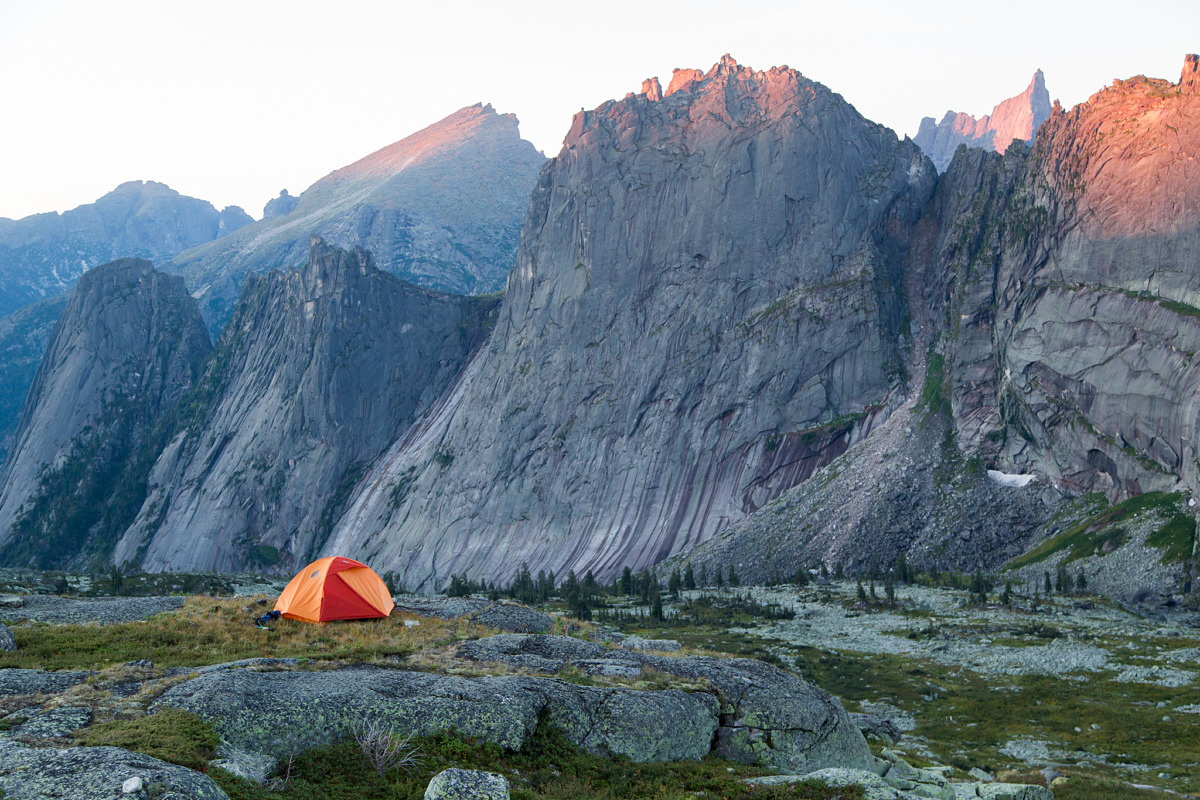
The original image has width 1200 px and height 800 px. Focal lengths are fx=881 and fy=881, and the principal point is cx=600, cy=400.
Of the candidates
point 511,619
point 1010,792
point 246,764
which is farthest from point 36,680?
point 1010,792

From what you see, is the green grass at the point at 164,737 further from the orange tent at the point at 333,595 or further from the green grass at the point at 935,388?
the green grass at the point at 935,388

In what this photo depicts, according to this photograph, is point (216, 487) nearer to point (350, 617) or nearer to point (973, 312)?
point (973, 312)

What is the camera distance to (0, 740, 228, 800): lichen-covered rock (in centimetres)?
1573

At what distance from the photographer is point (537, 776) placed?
2180cm

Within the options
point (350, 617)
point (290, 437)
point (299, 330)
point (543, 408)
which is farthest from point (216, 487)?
point (350, 617)

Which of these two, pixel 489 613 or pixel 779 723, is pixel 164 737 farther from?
pixel 489 613

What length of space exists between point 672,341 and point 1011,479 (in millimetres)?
58459

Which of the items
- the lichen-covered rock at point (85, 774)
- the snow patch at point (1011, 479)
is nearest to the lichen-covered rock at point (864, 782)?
the lichen-covered rock at point (85, 774)

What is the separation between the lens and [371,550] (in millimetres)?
158125

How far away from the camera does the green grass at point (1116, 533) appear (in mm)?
81688

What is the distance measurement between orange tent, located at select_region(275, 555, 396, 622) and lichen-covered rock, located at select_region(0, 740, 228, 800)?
761 inches

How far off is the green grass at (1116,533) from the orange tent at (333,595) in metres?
74.1

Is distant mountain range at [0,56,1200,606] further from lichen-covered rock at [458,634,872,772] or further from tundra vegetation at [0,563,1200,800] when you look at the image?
lichen-covered rock at [458,634,872,772]

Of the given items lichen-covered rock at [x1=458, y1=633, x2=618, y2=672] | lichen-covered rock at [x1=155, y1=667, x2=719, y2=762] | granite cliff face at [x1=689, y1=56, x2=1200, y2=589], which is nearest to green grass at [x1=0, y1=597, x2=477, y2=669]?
lichen-covered rock at [x1=458, y1=633, x2=618, y2=672]
